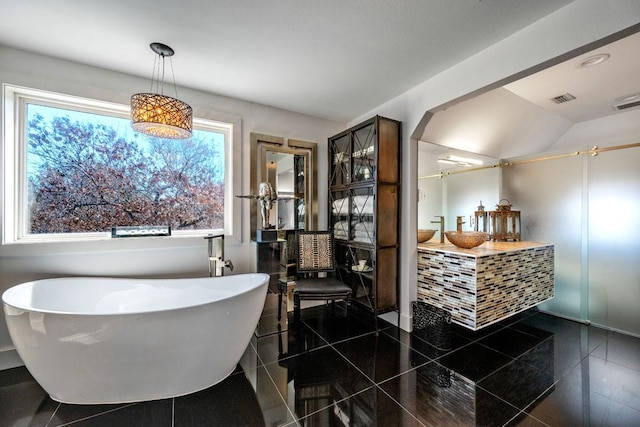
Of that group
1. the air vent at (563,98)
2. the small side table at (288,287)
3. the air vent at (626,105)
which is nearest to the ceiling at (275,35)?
the air vent at (563,98)

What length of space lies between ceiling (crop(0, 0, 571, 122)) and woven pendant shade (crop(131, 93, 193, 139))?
17.8 inches

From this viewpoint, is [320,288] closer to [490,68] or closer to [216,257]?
[216,257]

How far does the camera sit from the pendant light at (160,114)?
1705mm

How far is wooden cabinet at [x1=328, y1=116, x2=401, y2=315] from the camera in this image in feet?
8.08

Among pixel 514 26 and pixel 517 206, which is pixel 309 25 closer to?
pixel 514 26

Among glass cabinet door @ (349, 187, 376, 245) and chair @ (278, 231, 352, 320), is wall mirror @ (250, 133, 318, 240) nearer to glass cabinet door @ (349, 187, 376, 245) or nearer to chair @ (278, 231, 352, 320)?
chair @ (278, 231, 352, 320)

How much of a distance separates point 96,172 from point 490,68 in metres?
3.42

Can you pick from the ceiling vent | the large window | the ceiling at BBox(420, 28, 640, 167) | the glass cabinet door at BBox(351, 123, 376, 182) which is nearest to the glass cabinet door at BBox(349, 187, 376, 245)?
the glass cabinet door at BBox(351, 123, 376, 182)

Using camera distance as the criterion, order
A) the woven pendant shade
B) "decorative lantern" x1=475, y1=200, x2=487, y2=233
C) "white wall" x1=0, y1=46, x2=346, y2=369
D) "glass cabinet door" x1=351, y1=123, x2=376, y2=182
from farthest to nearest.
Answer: "decorative lantern" x1=475, y1=200, x2=487, y2=233
"glass cabinet door" x1=351, y1=123, x2=376, y2=182
"white wall" x1=0, y1=46, x2=346, y2=369
the woven pendant shade

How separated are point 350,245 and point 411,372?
1.29 m

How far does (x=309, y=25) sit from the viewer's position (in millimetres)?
1666

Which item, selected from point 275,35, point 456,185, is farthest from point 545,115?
point 275,35

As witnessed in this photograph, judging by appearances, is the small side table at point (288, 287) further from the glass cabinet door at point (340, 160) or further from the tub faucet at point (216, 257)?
the glass cabinet door at point (340, 160)

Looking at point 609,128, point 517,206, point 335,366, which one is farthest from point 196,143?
point 609,128
